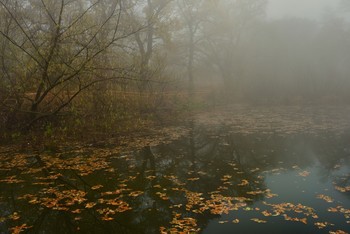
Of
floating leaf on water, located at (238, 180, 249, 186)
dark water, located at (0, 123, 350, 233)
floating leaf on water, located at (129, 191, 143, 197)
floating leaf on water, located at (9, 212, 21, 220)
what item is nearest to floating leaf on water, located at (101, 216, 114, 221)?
dark water, located at (0, 123, 350, 233)

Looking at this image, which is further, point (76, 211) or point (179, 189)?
point (179, 189)

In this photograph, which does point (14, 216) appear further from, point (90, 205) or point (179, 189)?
point (179, 189)

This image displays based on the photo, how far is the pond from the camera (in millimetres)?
6590

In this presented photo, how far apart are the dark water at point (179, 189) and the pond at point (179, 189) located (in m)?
0.02

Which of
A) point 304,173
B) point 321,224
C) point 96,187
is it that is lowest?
point 321,224

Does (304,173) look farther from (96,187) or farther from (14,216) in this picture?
(14,216)

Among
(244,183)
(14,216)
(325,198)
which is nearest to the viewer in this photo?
(14,216)

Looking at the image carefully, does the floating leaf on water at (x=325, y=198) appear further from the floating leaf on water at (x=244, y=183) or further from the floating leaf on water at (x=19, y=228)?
the floating leaf on water at (x=19, y=228)

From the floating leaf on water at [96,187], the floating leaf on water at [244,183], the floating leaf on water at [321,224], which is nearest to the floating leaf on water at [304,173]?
the floating leaf on water at [244,183]

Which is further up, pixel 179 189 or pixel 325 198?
pixel 179 189

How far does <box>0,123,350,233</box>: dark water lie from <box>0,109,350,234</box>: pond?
0.02 m

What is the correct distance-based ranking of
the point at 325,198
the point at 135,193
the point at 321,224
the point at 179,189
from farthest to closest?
the point at 179,189 < the point at 135,193 < the point at 325,198 < the point at 321,224

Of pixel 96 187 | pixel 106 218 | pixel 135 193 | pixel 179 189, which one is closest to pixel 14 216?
pixel 106 218

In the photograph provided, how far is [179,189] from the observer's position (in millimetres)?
8492
